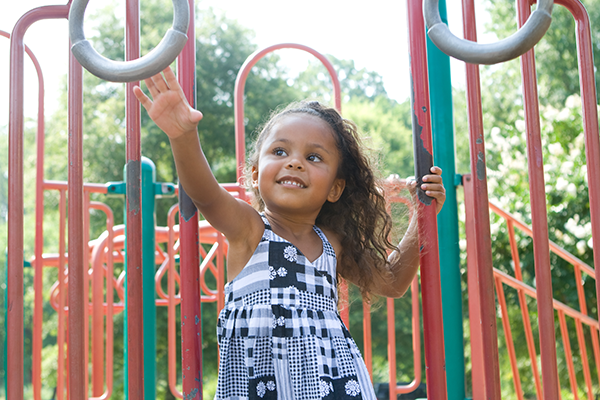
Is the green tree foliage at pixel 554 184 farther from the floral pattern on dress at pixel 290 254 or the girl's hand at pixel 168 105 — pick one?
the girl's hand at pixel 168 105

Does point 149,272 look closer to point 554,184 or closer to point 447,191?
point 447,191

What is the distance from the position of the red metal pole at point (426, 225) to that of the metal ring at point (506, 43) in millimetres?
336

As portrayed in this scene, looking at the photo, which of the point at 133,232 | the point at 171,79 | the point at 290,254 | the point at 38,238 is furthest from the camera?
the point at 38,238

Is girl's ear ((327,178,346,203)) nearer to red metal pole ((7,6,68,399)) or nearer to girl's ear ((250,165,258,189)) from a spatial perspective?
girl's ear ((250,165,258,189))

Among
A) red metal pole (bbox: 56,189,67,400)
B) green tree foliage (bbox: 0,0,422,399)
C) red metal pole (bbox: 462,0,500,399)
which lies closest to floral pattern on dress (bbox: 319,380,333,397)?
red metal pole (bbox: 462,0,500,399)

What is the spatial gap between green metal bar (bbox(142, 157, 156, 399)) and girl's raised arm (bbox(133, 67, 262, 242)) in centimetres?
82

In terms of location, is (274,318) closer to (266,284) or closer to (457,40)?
(266,284)

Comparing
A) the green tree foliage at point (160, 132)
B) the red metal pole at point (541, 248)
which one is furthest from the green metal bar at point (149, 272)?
the green tree foliage at point (160, 132)

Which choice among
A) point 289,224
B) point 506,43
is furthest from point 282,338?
point 506,43

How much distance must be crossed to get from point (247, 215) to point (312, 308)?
28cm

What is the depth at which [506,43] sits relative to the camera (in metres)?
0.93

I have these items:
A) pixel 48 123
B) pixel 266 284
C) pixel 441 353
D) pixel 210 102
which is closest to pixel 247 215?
pixel 266 284

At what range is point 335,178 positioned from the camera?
171 centimetres

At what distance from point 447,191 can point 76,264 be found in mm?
1022
